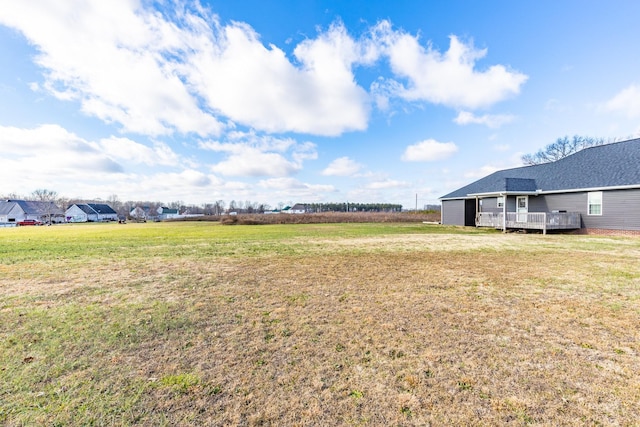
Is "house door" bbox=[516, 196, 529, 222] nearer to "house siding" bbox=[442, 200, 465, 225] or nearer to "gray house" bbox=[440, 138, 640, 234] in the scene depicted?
"gray house" bbox=[440, 138, 640, 234]

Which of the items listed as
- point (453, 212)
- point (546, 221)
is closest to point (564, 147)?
point (453, 212)

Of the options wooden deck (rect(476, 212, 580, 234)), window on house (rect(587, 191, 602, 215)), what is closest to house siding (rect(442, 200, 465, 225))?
wooden deck (rect(476, 212, 580, 234))

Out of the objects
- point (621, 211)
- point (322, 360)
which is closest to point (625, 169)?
point (621, 211)

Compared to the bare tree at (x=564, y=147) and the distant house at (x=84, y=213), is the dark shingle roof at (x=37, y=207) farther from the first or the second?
the bare tree at (x=564, y=147)

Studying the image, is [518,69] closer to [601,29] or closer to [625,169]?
[601,29]

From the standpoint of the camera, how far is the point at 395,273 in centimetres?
704

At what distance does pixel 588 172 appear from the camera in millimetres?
18953

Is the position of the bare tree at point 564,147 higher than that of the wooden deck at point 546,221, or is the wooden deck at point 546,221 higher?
the bare tree at point 564,147

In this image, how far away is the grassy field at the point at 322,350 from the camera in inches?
86.3

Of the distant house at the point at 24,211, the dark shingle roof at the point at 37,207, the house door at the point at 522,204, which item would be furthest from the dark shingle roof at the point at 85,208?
the house door at the point at 522,204

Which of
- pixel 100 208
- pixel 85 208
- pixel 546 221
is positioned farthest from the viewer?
pixel 100 208

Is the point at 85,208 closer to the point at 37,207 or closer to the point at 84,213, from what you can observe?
the point at 84,213

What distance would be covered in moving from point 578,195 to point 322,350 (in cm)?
2298

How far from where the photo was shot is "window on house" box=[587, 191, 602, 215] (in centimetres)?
1719
